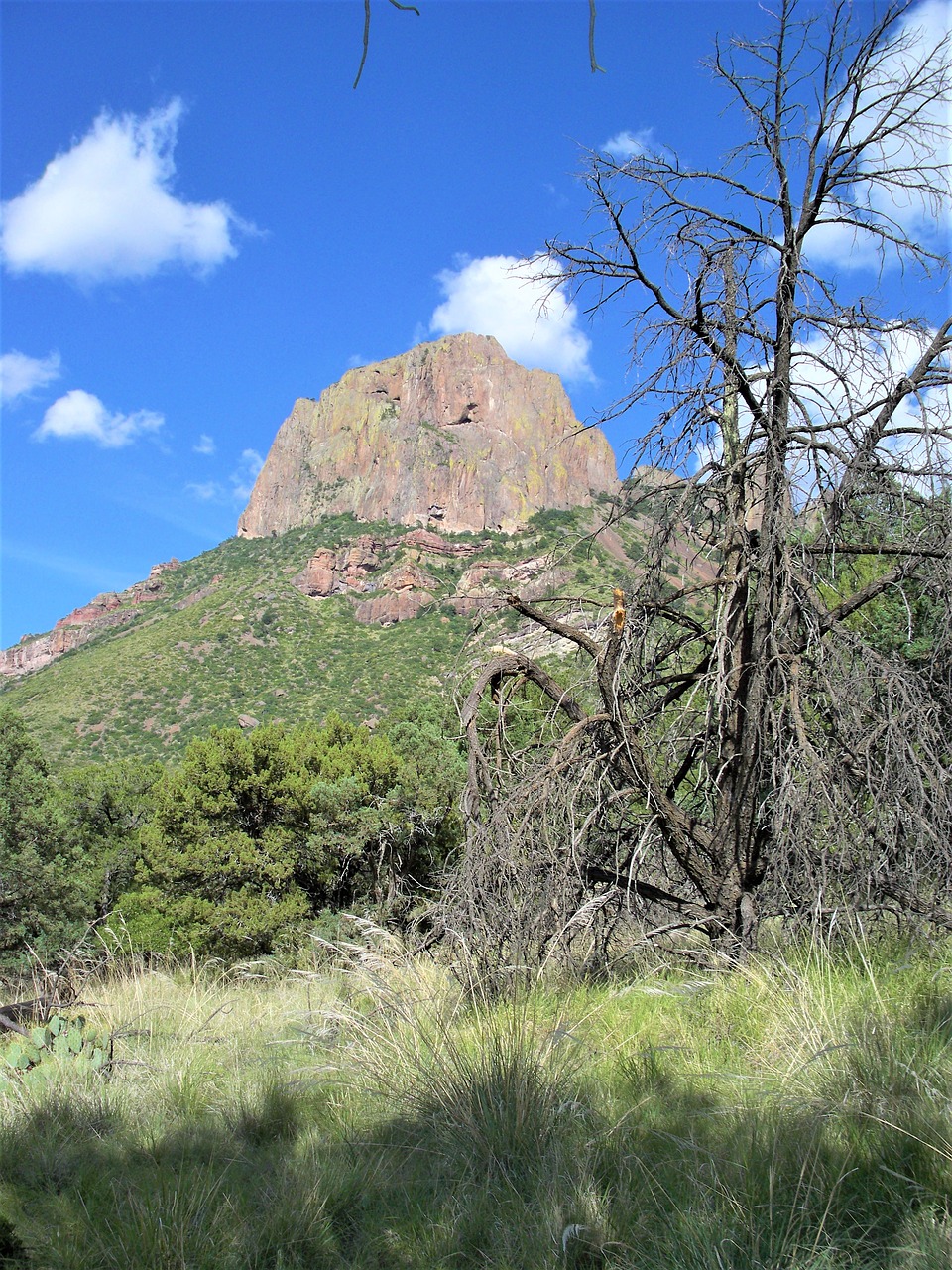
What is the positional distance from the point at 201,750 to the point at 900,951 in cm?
1354

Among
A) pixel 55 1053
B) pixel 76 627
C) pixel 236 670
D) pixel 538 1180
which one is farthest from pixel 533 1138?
pixel 76 627

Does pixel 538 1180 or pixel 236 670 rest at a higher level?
pixel 236 670

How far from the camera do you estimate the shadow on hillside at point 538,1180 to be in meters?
2.17

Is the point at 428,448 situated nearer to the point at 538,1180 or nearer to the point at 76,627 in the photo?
the point at 76,627

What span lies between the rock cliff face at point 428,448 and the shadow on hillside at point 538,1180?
10043 centimetres

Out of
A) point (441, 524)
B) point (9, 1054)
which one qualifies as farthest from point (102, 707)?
point (441, 524)

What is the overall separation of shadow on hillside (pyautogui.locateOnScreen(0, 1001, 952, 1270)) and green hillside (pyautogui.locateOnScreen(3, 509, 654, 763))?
33.6 m

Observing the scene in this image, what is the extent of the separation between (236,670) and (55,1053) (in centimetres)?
→ 5537

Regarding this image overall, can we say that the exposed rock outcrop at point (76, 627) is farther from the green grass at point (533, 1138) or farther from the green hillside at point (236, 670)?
the green grass at point (533, 1138)

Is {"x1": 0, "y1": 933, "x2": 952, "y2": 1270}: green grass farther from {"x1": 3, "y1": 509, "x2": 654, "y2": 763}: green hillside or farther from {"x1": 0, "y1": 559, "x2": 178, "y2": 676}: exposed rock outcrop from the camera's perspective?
{"x1": 0, "y1": 559, "x2": 178, "y2": 676}: exposed rock outcrop

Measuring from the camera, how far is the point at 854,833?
4.72m

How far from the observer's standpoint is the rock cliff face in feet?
368

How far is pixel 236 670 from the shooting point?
5759 cm

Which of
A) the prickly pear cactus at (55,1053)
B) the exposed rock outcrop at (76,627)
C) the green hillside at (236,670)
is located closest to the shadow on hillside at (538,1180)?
the prickly pear cactus at (55,1053)
